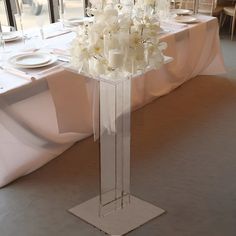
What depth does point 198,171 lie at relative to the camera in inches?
89.5

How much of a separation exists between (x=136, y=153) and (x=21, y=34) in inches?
47.2

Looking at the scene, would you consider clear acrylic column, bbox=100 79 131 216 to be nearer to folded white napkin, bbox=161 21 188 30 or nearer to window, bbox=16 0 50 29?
window, bbox=16 0 50 29

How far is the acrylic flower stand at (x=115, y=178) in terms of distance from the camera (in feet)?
5.48

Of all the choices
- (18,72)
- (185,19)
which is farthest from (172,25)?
(18,72)

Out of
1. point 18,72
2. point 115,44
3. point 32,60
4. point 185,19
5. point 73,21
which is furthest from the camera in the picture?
point 185,19

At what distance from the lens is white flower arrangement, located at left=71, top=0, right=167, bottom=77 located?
136cm

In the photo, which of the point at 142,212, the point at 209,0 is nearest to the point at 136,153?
the point at 142,212

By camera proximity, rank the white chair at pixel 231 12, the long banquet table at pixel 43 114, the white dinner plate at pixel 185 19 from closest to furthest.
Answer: the long banquet table at pixel 43 114 → the white dinner plate at pixel 185 19 → the white chair at pixel 231 12

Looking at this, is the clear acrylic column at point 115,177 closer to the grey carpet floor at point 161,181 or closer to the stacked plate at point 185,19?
the grey carpet floor at point 161,181

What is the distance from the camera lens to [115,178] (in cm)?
187

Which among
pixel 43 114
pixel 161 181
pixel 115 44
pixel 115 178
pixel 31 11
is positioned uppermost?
pixel 115 44

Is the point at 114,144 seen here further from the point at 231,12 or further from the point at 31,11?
the point at 231,12

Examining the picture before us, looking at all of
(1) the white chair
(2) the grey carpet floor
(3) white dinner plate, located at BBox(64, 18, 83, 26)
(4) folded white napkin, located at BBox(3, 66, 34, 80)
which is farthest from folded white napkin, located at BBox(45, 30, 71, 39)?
(1) the white chair

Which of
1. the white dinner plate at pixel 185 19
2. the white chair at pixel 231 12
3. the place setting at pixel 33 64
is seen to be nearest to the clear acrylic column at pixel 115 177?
the place setting at pixel 33 64
